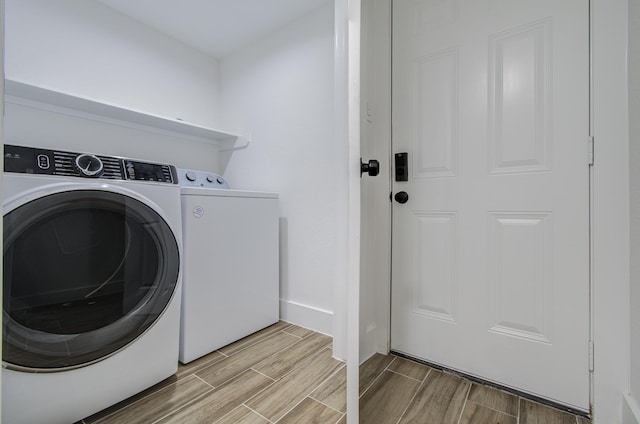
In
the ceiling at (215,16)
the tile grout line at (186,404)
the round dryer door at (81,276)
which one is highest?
the ceiling at (215,16)

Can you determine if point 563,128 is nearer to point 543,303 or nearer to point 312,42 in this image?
point 543,303

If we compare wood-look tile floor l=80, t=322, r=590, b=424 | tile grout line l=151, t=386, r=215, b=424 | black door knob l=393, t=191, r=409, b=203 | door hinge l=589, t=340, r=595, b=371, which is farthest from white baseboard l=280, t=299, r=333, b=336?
door hinge l=589, t=340, r=595, b=371

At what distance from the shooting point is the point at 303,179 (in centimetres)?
178

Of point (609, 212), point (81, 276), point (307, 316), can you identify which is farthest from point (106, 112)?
point (609, 212)

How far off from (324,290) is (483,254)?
2.92 ft

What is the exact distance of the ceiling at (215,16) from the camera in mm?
1683

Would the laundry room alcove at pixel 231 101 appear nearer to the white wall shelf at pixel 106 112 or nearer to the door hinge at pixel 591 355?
the white wall shelf at pixel 106 112

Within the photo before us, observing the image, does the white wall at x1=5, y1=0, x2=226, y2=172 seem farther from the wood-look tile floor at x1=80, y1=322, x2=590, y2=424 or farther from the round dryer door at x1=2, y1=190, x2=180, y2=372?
the wood-look tile floor at x1=80, y1=322, x2=590, y2=424

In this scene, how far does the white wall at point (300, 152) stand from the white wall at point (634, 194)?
1.05 meters

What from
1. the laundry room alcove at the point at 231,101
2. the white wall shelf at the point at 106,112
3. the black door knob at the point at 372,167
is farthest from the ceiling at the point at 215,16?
the black door knob at the point at 372,167

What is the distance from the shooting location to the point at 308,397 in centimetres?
113

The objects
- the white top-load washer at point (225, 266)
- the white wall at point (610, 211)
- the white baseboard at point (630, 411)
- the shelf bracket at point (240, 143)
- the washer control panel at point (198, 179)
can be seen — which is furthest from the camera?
the shelf bracket at point (240, 143)

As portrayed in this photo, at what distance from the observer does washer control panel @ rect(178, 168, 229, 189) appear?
71.9 inches

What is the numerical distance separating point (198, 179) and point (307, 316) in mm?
1185
